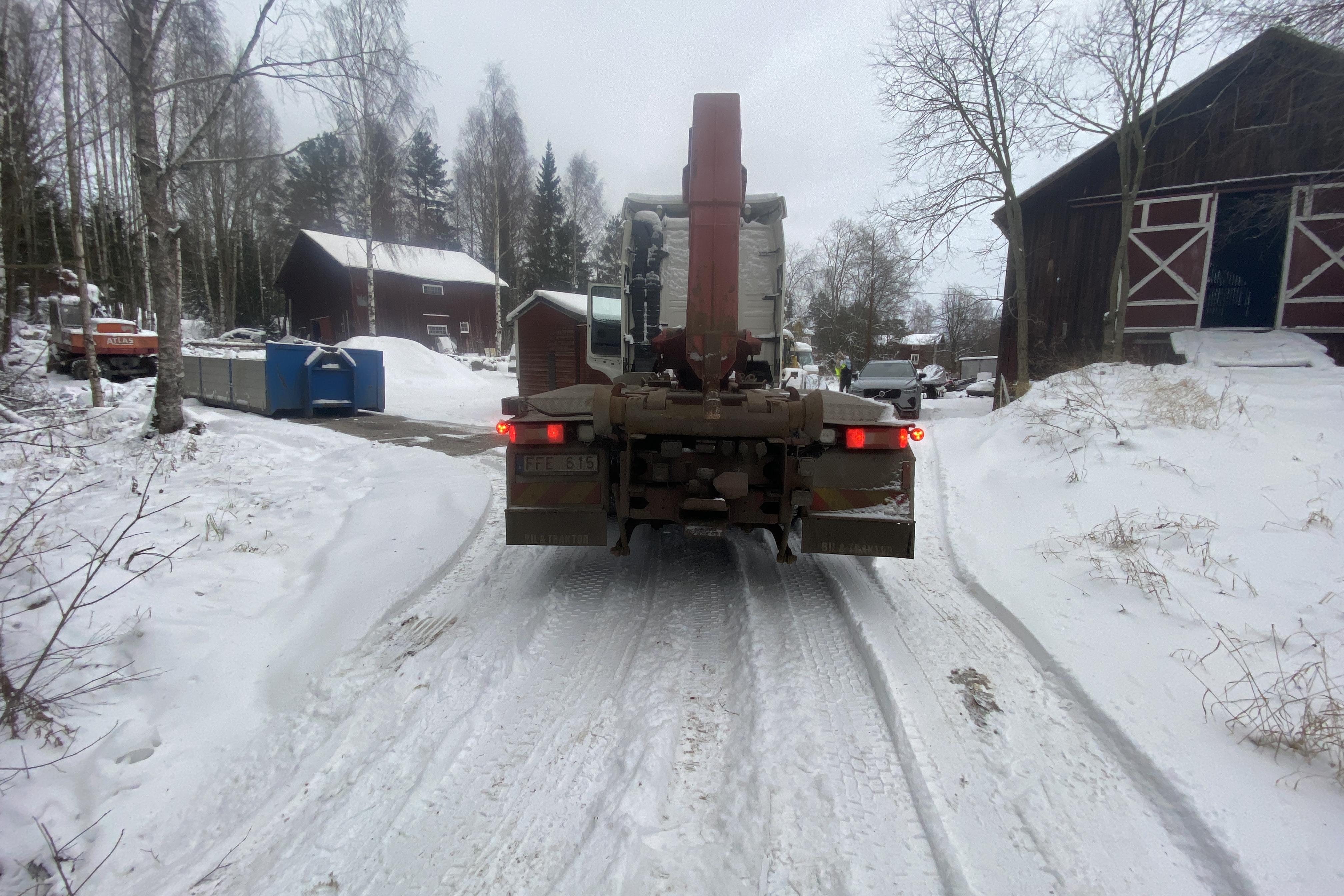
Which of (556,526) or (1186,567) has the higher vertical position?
(556,526)

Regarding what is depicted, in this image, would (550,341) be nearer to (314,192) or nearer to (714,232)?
(714,232)

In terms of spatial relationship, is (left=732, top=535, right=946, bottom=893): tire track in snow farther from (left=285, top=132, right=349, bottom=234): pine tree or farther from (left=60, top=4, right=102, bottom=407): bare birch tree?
(left=285, top=132, right=349, bottom=234): pine tree

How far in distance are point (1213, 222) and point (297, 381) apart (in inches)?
818

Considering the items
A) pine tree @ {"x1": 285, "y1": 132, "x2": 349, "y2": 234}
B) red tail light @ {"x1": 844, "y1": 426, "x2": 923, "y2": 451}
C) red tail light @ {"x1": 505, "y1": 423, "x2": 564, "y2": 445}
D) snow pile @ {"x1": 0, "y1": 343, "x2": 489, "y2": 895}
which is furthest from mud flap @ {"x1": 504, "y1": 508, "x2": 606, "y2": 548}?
pine tree @ {"x1": 285, "y1": 132, "x2": 349, "y2": 234}

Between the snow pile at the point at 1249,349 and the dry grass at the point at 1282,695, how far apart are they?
11.8 m

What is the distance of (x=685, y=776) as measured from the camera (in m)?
2.43

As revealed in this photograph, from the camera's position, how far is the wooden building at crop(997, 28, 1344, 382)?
42.5 ft

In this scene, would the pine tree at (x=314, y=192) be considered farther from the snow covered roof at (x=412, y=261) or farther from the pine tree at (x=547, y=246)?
the pine tree at (x=547, y=246)

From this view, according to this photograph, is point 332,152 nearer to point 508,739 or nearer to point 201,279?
point 201,279

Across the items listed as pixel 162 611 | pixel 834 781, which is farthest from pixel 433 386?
pixel 834 781

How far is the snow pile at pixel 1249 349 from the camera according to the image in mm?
12250

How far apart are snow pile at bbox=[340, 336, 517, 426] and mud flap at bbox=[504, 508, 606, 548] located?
11.0 meters

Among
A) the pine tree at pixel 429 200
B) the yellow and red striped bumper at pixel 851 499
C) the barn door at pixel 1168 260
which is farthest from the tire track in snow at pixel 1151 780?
the pine tree at pixel 429 200

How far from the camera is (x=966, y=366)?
50125 mm
